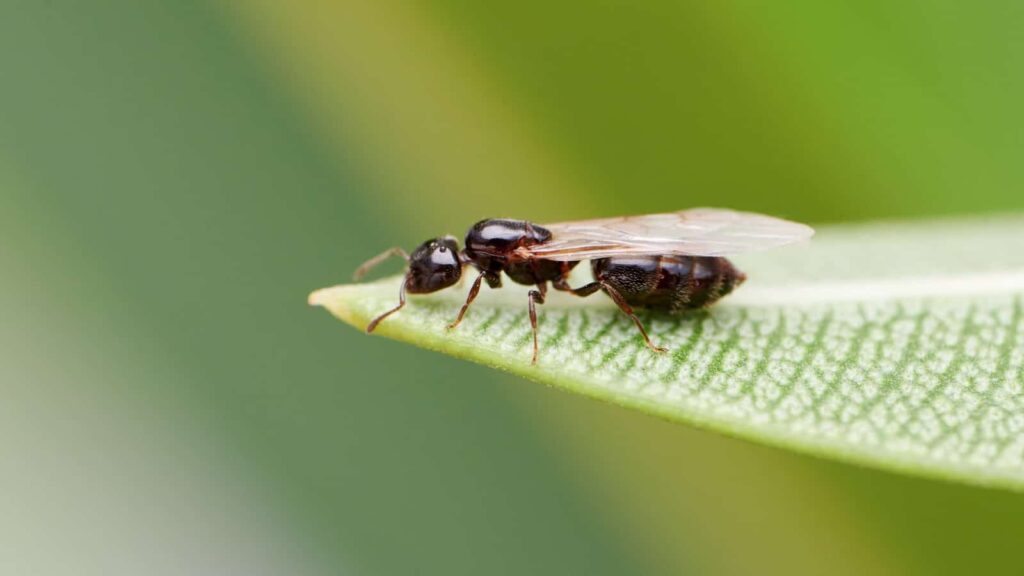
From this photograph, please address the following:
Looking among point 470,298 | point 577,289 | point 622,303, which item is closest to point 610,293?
point 622,303

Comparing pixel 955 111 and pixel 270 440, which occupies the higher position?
pixel 270 440

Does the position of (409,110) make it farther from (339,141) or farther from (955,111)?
(955,111)

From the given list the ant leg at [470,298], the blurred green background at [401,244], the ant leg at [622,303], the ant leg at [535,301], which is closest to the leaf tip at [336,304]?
the ant leg at [470,298]

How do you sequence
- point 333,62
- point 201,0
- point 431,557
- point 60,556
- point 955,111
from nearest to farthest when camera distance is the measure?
point 60,556 → point 431,557 → point 955,111 → point 201,0 → point 333,62

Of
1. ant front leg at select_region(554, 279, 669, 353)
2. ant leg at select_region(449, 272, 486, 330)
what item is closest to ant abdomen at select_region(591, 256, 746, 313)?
ant front leg at select_region(554, 279, 669, 353)

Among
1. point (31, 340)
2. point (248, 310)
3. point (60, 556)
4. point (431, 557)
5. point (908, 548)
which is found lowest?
point (908, 548)

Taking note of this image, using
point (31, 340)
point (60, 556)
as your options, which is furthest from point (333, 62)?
point (60, 556)

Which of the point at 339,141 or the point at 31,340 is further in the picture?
the point at 339,141
